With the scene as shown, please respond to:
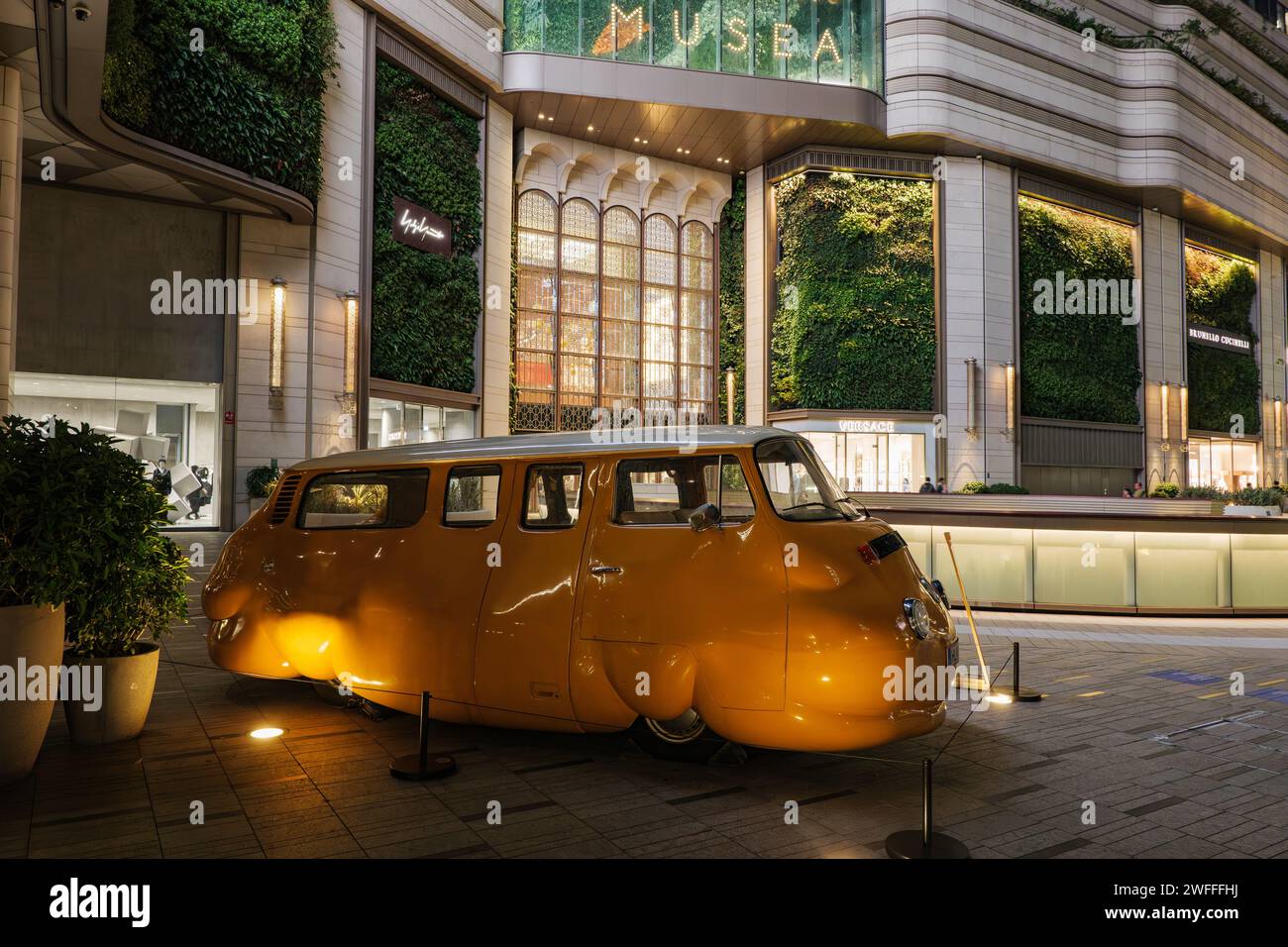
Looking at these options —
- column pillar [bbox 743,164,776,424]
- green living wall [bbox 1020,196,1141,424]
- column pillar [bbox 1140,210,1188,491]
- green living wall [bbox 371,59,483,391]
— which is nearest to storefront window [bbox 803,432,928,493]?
column pillar [bbox 743,164,776,424]

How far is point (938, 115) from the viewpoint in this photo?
2477cm

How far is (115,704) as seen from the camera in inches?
204

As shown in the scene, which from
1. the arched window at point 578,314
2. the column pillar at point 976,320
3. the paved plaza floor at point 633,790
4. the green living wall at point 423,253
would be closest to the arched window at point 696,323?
the arched window at point 578,314

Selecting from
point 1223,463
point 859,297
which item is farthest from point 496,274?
point 1223,463

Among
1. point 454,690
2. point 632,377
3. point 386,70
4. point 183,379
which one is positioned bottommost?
point 454,690

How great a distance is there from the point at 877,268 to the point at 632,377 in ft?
29.4

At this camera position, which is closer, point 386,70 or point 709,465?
point 709,465

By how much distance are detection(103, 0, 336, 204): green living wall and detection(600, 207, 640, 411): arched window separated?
11.1m

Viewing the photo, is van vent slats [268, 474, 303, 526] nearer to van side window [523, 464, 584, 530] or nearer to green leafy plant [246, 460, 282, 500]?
van side window [523, 464, 584, 530]

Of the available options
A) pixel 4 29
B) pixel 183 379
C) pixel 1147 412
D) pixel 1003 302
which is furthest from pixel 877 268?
pixel 4 29

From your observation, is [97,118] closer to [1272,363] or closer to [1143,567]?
[1143,567]

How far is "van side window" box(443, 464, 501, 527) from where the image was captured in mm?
5441
